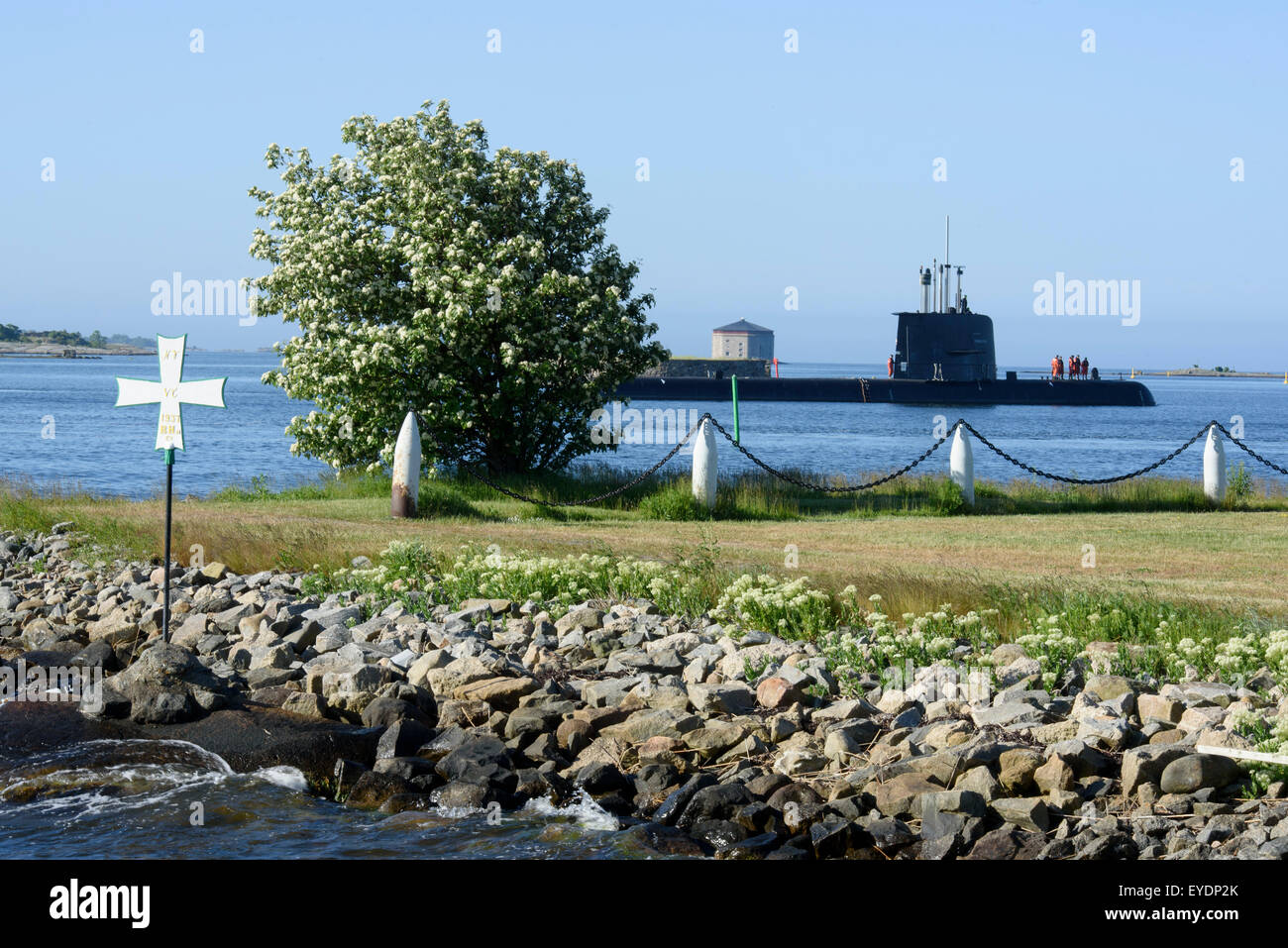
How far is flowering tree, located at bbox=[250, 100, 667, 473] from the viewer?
18.4 meters

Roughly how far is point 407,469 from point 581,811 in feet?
32.6

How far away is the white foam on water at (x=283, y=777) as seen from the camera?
25.2ft

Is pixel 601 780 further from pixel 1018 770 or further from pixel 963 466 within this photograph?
pixel 963 466

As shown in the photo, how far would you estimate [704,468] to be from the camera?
1739cm

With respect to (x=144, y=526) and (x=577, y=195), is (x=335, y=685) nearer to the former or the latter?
(x=144, y=526)

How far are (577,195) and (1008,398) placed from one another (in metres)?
54.6

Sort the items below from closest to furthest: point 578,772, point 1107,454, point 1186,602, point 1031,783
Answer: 1. point 1031,783
2. point 578,772
3. point 1186,602
4. point 1107,454

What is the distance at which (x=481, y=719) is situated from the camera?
851 cm

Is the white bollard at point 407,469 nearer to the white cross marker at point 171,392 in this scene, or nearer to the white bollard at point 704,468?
the white bollard at point 704,468

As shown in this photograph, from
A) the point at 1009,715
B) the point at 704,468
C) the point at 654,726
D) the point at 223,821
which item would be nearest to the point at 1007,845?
the point at 1009,715

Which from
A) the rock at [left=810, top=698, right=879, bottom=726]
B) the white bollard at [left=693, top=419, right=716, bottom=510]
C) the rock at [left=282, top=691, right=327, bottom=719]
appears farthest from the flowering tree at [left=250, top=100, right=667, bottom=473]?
the rock at [left=810, top=698, right=879, bottom=726]

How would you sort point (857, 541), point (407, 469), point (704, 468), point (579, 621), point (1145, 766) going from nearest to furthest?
1. point (1145, 766)
2. point (579, 621)
3. point (857, 541)
4. point (407, 469)
5. point (704, 468)

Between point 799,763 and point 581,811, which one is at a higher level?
point 799,763

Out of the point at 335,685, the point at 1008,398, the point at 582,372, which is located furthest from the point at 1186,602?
the point at 1008,398
